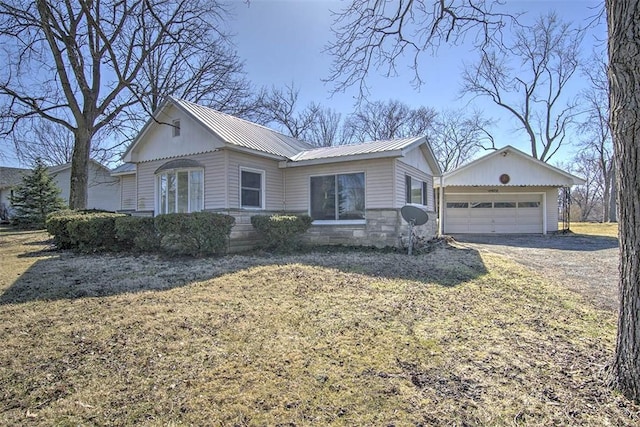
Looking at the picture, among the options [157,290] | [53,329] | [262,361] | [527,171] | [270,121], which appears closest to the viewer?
[262,361]

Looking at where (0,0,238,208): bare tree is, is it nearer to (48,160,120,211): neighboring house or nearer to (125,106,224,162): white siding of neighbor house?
(125,106,224,162): white siding of neighbor house

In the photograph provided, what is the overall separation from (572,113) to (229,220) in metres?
34.7

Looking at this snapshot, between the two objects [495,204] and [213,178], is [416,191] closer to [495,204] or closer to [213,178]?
[213,178]

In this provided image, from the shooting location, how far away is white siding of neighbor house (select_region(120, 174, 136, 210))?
57.9 ft

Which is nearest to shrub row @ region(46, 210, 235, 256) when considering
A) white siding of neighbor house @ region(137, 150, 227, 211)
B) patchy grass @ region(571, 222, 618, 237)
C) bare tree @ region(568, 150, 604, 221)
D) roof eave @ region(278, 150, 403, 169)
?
white siding of neighbor house @ region(137, 150, 227, 211)

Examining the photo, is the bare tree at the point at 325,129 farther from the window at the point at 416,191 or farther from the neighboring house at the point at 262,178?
the neighboring house at the point at 262,178

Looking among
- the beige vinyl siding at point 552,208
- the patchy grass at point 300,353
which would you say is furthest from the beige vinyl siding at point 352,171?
the beige vinyl siding at point 552,208

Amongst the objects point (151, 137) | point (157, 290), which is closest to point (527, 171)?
point (151, 137)

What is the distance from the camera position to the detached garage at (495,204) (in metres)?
18.5

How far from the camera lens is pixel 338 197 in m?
11.4

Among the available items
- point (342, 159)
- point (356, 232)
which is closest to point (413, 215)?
point (356, 232)

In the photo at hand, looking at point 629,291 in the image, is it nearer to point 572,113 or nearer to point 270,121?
point 270,121

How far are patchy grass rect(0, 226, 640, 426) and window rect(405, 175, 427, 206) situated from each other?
607cm

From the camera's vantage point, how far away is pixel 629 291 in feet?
8.70
